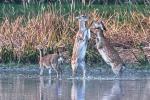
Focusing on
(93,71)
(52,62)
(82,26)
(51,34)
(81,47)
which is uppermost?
(82,26)

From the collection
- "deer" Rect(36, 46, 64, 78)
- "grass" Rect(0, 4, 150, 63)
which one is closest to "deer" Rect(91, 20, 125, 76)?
"grass" Rect(0, 4, 150, 63)

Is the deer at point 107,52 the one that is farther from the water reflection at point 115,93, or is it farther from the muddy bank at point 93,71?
the water reflection at point 115,93

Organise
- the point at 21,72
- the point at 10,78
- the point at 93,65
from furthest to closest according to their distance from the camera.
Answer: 1. the point at 93,65
2. the point at 21,72
3. the point at 10,78

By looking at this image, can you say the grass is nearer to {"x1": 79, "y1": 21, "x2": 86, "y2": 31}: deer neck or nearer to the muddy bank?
the muddy bank

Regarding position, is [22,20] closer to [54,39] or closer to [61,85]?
[54,39]

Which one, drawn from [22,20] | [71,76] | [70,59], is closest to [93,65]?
[70,59]

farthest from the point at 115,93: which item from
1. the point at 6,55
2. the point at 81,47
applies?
the point at 6,55

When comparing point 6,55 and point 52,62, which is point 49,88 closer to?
point 52,62

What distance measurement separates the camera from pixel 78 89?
15430mm

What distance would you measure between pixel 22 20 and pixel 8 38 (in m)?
1.93

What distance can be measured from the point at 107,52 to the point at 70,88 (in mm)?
3736

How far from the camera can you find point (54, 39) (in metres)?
21.1

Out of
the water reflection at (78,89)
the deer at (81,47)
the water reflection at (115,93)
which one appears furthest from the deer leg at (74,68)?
the water reflection at (115,93)

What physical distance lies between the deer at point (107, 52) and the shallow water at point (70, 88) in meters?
1.43
